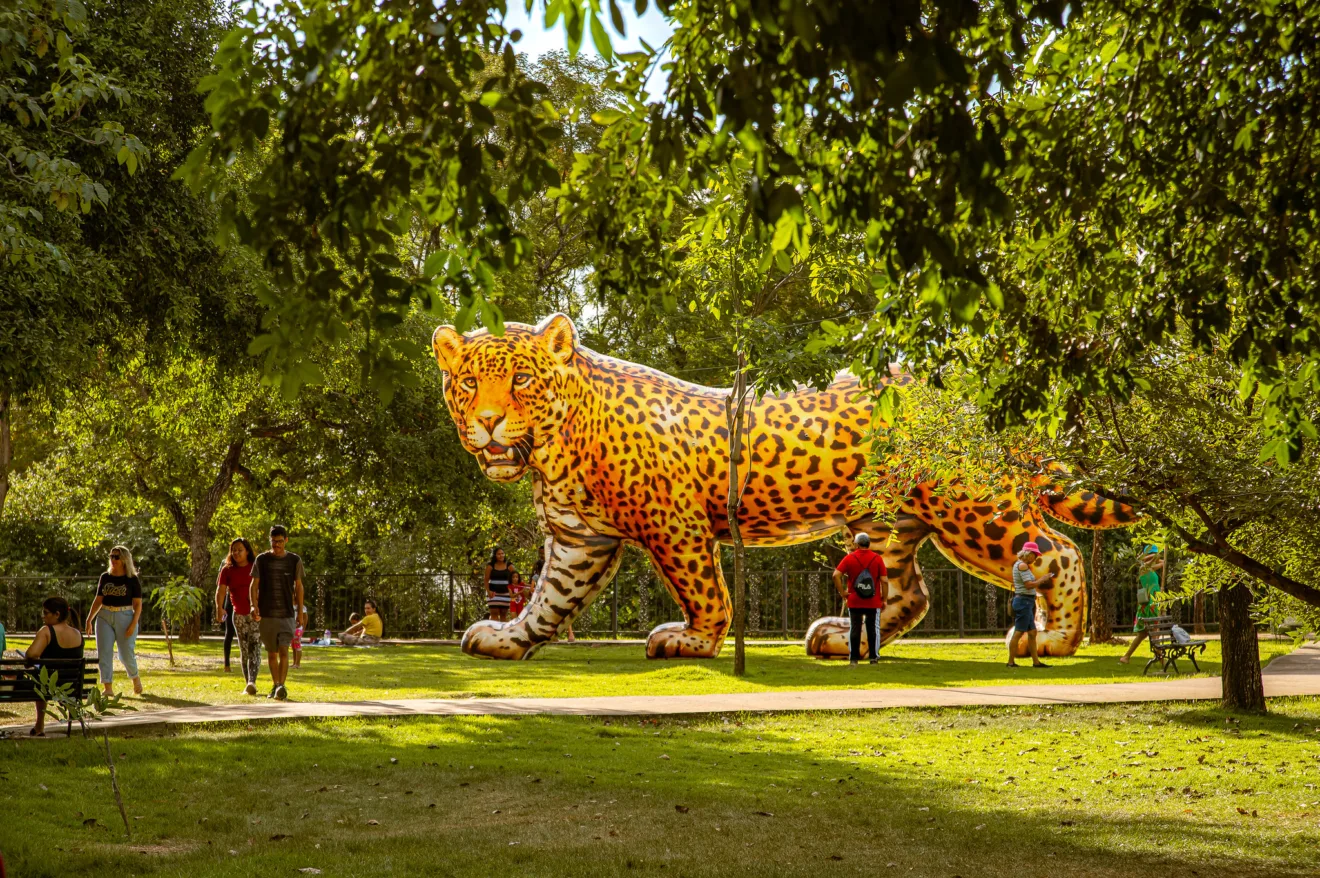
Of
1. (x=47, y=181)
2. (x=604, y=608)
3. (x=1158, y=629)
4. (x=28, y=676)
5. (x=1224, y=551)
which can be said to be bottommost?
(x=28, y=676)

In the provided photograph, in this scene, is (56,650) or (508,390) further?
(508,390)

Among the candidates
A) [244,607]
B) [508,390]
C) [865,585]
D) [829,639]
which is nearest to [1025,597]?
[865,585]

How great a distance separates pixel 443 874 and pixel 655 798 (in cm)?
207

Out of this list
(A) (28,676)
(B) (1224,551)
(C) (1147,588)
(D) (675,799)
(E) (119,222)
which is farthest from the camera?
(C) (1147,588)

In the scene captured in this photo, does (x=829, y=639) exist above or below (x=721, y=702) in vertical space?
above

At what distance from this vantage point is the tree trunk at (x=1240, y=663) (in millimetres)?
11875

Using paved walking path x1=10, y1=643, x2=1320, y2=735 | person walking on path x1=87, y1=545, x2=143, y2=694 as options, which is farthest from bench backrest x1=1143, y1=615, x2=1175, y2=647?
person walking on path x1=87, y1=545, x2=143, y2=694

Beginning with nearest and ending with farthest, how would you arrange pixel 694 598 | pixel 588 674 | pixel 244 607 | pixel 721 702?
pixel 721 702, pixel 244 607, pixel 588 674, pixel 694 598

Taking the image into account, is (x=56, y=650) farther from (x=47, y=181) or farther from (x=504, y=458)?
(x=504, y=458)

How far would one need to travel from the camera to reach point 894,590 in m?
19.1

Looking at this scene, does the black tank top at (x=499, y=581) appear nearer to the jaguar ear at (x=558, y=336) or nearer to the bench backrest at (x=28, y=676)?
the jaguar ear at (x=558, y=336)

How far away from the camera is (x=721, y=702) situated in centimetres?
1262

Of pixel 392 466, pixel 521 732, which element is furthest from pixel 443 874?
pixel 392 466

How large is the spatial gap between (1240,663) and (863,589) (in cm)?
573
